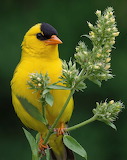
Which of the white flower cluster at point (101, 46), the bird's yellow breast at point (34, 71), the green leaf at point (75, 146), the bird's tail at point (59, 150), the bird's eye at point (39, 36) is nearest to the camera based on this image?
the white flower cluster at point (101, 46)

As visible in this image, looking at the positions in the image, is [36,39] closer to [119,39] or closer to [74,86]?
[74,86]

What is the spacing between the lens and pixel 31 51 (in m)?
1.97

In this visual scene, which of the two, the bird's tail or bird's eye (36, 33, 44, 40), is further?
the bird's tail

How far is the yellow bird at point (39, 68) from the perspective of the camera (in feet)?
5.92

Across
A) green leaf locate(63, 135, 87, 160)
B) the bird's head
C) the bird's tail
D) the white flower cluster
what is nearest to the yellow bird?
the bird's head

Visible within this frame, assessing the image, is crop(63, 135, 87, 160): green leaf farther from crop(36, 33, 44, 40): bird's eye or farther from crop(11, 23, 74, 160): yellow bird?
crop(36, 33, 44, 40): bird's eye

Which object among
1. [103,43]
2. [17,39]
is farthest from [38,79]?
[17,39]

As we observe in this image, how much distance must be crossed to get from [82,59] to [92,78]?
66mm

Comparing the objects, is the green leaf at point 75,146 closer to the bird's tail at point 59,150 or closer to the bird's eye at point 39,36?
the bird's eye at point 39,36

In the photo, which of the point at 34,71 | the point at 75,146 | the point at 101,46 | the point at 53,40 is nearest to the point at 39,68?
the point at 34,71

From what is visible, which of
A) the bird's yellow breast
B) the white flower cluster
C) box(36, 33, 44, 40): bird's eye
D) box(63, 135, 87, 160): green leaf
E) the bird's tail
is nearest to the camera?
the white flower cluster

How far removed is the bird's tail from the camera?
2.30m

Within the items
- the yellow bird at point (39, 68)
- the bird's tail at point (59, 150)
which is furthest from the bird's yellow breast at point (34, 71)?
the bird's tail at point (59, 150)

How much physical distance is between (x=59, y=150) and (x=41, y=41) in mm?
770
